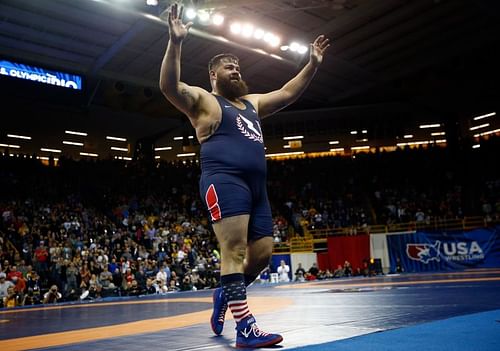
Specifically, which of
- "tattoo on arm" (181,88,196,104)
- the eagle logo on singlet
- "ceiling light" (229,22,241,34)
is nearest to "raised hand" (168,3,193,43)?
"tattoo on arm" (181,88,196,104)

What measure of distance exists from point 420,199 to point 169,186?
11.6 m

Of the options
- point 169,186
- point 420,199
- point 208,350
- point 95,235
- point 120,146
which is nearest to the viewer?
point 208,350

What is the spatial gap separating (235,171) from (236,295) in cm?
65

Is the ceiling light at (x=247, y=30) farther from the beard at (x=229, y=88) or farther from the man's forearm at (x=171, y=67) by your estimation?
the man's forearm at (x=171, y=67)

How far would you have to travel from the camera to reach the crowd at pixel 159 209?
13.5m

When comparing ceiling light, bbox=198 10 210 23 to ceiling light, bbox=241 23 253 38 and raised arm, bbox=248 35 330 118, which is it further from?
raised arm, bbox=248 35 330 118

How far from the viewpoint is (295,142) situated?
29.9 meters

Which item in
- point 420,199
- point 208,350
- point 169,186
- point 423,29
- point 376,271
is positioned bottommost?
point 376,271

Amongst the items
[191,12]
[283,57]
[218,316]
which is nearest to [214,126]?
[218,316]

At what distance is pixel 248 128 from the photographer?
9.20 ft

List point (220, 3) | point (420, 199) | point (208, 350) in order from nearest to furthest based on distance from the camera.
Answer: point (208, 350), point (220, 3), point (420, 199)

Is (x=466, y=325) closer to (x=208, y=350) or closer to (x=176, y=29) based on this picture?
(x=208, y=350)

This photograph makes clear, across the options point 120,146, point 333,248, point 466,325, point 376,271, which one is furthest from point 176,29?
point 120,146

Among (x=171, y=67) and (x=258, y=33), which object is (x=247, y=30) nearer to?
(x=258, y=33)
